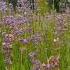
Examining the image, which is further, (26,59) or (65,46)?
(65,46)

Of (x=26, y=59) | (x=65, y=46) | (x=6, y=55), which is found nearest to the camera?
(x=6, y=55)

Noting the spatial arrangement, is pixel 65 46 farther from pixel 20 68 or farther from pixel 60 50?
pixel 20 68

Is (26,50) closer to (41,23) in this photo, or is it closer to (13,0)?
(41,23)

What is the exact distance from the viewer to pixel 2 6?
4723mm

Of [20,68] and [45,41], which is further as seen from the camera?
[45,41]

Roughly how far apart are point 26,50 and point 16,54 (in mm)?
133

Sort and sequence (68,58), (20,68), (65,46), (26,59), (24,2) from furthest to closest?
(24,2) → (65,46) → (68,58) → (26,59) → (20,68)

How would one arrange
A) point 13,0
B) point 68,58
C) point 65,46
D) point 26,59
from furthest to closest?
1. point 13,0
2. point 65,46
3. point 68,58
4. point 26,59

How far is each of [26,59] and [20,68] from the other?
27cm

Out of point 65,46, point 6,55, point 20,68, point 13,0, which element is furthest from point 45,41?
point 13,0

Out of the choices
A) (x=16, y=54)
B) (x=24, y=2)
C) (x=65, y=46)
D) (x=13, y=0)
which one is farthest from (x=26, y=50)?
(x=13, y=0)

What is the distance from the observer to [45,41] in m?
3.82

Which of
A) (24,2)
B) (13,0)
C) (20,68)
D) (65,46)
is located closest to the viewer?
(20,68)

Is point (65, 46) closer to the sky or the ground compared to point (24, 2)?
closer to the ground
